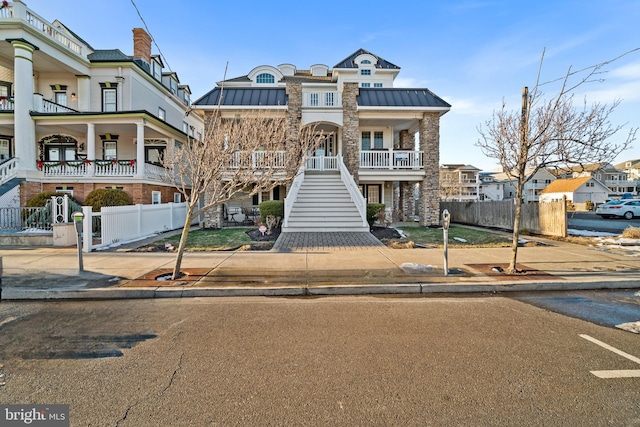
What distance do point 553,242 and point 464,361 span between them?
10039mm

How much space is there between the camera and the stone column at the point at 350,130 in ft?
55.7

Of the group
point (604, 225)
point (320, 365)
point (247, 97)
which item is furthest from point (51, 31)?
point (604, 225)

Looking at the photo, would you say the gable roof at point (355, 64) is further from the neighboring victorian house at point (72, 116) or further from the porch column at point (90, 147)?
the porch column at point (90, 147)

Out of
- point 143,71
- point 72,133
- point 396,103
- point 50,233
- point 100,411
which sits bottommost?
point 100,411

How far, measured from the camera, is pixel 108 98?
19672mm

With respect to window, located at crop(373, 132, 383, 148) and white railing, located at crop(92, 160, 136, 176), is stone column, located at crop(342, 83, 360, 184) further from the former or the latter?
white railing, located at crop(92, 160, 136, 176)

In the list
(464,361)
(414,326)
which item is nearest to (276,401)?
(464,361)

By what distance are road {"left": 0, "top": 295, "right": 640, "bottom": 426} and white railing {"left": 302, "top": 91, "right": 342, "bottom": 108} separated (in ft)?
50.5

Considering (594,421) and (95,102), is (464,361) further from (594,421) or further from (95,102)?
(95,102)

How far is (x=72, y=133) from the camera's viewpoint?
742 inches

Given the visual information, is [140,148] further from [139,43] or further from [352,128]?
[352,128]

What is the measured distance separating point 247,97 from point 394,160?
9043 mm

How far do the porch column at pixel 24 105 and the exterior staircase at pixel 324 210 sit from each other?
14887mm

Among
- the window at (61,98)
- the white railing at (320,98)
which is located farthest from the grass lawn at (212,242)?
the window at (61,98)
